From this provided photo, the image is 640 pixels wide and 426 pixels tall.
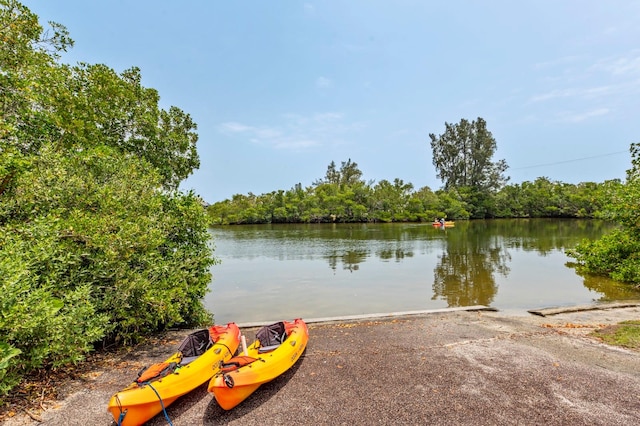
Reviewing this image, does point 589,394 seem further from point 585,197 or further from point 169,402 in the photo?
point 585,197

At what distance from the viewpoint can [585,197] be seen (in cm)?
5838

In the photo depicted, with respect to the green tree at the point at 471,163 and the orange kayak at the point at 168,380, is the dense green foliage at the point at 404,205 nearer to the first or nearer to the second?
the green tree at the point at 471,163

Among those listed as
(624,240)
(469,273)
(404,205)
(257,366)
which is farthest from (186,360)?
(404,205)

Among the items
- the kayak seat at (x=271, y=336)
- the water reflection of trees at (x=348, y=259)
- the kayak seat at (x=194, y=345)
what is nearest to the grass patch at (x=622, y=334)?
the kayak seat at (x=271, y=336)

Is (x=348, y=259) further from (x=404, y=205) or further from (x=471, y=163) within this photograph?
(x=471, y=163)

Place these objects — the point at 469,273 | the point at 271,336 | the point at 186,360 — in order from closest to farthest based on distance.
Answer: the point at 186,360 → the point at 271,336 → the point at 469,273

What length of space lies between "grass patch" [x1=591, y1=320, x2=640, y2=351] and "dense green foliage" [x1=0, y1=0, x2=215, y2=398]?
8072 millimetres

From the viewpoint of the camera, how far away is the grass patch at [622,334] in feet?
19.1

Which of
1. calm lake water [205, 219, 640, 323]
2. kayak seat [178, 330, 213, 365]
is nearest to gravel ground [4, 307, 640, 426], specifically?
kayak seat [178, 330, 213, 365]

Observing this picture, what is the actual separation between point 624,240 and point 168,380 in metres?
16.3

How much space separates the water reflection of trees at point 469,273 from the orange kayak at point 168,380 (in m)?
8.11

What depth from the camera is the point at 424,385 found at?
4.52 metres

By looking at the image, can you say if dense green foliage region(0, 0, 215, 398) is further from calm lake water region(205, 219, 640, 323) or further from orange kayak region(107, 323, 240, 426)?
calm lake water region(205, 219, 640, 323)

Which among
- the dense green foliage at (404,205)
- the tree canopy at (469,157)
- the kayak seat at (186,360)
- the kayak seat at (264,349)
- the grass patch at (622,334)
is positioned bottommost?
the grass patch at (622,334)
